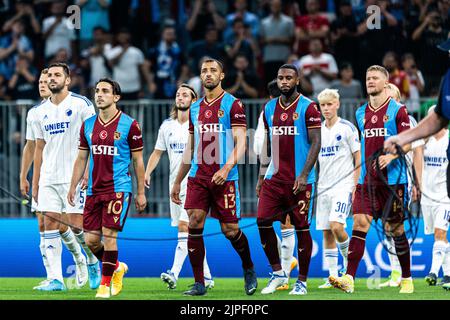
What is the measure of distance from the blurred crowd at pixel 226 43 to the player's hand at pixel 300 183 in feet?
20.6

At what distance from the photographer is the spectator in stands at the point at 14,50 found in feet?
69.8

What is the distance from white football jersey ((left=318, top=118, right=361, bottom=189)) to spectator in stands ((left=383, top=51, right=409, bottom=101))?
4.16 meters

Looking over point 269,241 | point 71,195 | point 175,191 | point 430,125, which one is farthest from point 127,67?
point 430,125

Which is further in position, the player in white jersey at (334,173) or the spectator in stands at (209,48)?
the spectator in stands at (209,48)

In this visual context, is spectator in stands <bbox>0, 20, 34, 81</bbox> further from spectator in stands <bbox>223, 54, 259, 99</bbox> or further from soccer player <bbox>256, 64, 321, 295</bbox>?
soccer player <bbox>256, 64, 321, 295</bbox>

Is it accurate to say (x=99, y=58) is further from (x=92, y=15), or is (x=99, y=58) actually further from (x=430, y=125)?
(x=430, y=125)

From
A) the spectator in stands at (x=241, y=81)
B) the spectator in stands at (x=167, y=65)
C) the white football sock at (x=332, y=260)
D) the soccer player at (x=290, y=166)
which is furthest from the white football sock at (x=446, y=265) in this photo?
the spectator in stands at (x=167, y=65)

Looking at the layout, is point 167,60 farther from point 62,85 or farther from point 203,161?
point 203,161

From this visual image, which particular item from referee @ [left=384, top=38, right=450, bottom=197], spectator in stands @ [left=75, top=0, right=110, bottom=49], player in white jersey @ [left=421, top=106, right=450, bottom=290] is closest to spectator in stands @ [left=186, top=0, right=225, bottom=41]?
spectator in stands @ [left=75, top=0, right=110, bottom=49]

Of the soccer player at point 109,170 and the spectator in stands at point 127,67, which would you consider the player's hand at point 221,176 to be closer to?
the soccer player at point 109,170

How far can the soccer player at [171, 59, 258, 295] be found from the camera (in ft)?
41.4

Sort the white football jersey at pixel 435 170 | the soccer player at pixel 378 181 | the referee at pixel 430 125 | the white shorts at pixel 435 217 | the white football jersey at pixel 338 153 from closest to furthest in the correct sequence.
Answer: the referee at pixel 430 125
the soccer player at pixel 378 181
the white football jersey at pixel 338 153
the white shorts at pixel 435 217
the white football jersey at pixel 435 170

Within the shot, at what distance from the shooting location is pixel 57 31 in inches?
837
